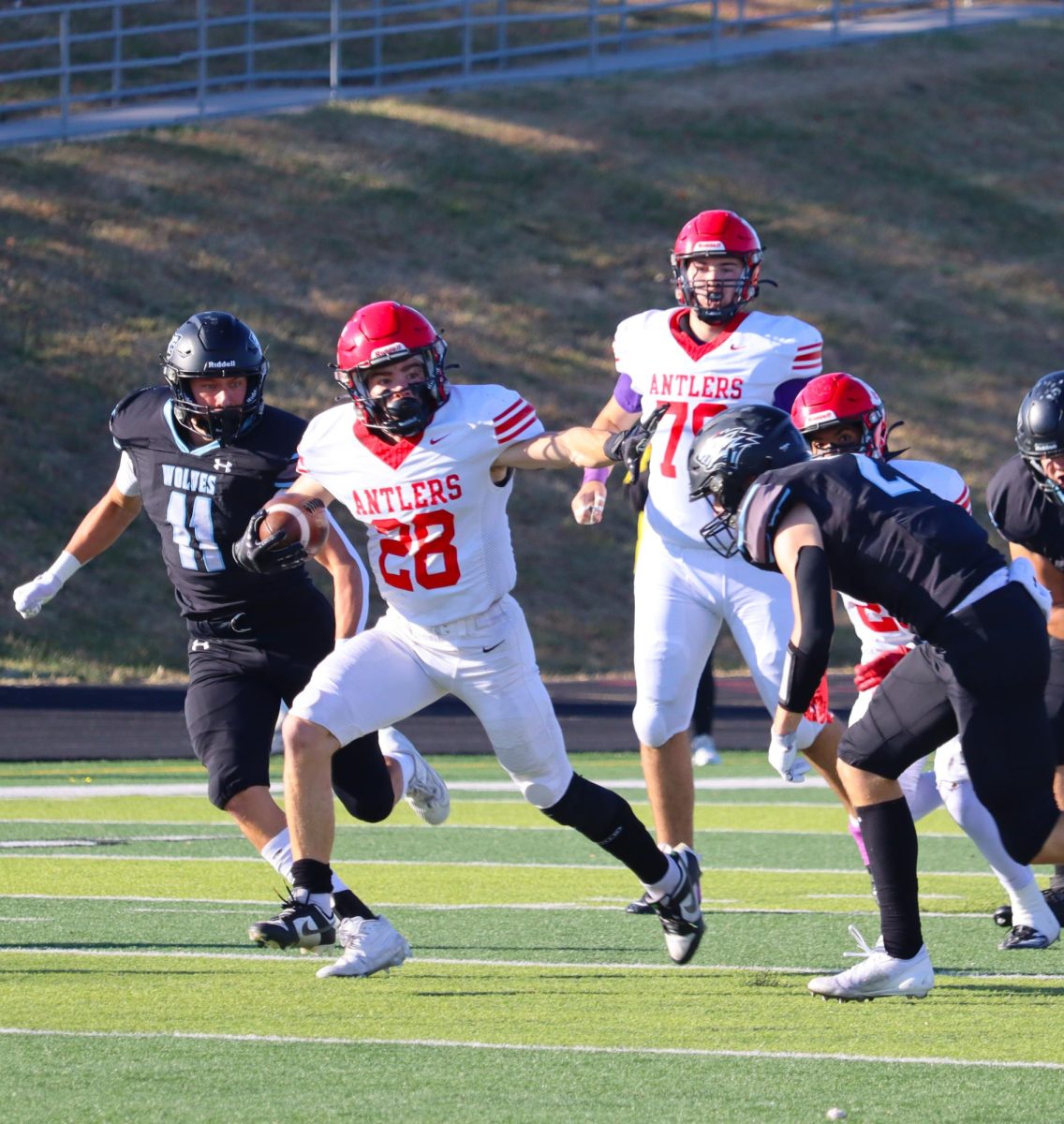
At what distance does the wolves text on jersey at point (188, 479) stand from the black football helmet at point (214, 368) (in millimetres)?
126

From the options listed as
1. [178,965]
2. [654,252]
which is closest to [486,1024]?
[178,965]

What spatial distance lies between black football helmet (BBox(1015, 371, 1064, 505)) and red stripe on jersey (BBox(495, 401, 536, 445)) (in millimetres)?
1293

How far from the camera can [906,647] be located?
6465mm

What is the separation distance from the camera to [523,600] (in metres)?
19.5

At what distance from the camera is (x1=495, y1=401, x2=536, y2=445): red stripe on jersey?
5.49 meters

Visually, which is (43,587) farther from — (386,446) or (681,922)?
(681,922)

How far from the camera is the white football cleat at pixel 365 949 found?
17.4 ft

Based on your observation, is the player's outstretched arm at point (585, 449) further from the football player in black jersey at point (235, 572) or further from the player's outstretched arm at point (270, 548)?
the football player in black jersey at point (235, 572)

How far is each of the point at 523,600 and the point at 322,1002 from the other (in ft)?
47.8

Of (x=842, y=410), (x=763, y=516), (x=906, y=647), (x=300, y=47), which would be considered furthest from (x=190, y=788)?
(x=300, y=47)

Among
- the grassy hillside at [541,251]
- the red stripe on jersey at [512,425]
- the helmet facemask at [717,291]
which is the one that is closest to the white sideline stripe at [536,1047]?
the red stripe on jersey at [512,425]

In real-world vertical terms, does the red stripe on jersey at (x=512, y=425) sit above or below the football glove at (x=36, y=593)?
above

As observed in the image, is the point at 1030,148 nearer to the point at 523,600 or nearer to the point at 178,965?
the point at 523,600

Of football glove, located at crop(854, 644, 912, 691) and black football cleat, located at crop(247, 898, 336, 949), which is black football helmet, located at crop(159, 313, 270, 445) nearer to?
black football cleat, located at crop(247, 898, 336, 949)
